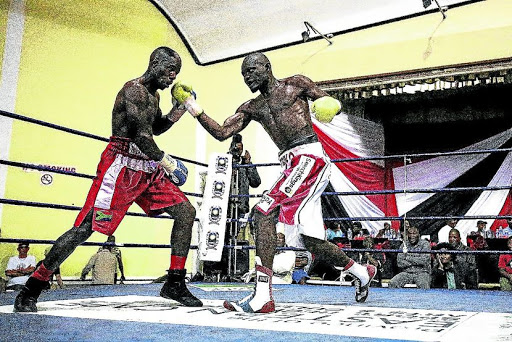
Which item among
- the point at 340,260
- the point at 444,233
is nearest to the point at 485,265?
the point at 444,233

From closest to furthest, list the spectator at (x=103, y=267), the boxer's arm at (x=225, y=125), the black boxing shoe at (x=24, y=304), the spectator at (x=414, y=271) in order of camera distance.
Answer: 1. the black boxing shoe at (x=24, y=304)
2. the boxer's arm at (x=225, y=125)
3. the spectator at (x=414, y=271)
4. the spectator at (x=103, y=267)

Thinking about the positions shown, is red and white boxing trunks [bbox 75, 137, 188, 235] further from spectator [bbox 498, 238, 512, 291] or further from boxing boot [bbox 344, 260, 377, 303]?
spectator [bbox 498, 238, 512, 291]

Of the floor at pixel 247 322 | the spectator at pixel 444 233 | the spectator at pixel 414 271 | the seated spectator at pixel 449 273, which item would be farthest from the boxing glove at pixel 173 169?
the spectator at pixel 444 233

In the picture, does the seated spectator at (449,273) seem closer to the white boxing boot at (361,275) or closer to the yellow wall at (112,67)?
the yellow wall at (112,67)

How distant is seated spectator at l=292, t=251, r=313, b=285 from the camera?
5.57 m

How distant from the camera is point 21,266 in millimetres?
5141

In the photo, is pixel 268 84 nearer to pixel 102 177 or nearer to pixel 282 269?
pixel 102 177

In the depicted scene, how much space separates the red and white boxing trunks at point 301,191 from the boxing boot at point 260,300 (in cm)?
23

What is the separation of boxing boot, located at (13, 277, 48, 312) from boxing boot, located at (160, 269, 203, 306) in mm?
497

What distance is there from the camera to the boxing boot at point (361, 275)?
2.26 metres

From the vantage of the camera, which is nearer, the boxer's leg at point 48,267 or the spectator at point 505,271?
the boxer's leg at point 48,267

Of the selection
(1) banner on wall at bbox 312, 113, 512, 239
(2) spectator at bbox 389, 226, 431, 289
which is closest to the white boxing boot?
(2) spectator at bbox 389, 226, 431, 289

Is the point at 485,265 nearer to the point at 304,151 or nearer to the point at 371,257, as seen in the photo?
the point at 371,257

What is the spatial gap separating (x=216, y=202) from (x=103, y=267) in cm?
217
